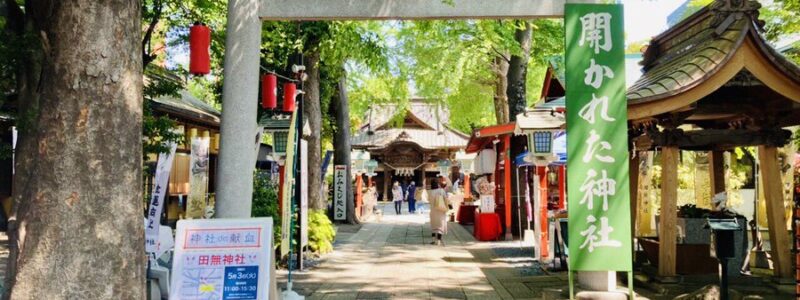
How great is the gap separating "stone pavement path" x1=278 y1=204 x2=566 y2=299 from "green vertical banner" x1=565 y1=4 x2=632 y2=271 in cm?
238

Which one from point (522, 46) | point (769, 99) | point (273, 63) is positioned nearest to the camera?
point (769, 99)

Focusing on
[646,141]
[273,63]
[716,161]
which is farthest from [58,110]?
[273,63]

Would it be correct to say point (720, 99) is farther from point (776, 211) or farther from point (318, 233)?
point (318, 233)

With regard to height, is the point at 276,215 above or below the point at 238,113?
below

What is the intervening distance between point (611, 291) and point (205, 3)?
723 cm

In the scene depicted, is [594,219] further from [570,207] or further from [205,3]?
[205,3]

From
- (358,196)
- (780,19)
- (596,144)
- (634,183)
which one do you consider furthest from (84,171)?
(358,196)

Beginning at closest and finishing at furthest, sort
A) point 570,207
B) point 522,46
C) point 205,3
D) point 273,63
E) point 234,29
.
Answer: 1. point 570,207
2. point 234,29
3. point 205,3
4. point 273,63
5. point 522,46

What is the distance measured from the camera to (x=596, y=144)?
20.3 feet

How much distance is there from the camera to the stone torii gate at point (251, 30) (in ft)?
21.5

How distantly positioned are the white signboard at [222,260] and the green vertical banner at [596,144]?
3110 mm

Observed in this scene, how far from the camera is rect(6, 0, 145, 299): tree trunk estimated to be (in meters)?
4.04

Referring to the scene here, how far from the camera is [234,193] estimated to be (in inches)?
256

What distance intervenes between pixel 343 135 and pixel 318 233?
9.73 m
